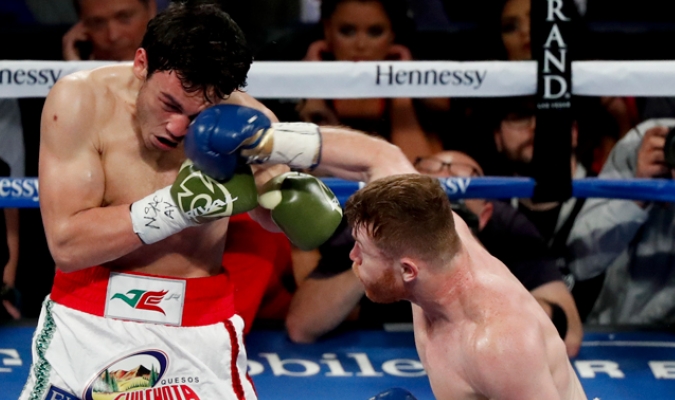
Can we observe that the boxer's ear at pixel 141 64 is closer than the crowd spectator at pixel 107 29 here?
Yes

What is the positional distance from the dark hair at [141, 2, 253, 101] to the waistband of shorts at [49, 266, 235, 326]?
44 cm

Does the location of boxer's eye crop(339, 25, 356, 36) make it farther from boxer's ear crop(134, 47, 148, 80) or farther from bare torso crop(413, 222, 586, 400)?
bare torso crop(413, 222, 586, 400)

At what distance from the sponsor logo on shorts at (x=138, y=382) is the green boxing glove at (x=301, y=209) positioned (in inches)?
15.1

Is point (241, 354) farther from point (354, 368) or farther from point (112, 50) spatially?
point (112, 50)

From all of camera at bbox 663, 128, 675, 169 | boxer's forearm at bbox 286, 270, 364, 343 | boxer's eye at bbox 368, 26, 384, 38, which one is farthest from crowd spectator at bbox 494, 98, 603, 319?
boxer's forearm at bbox 286, 270, 364, 343

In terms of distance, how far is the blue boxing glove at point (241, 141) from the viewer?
1.62 meters

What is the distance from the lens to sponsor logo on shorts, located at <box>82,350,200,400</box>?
70.6 inches

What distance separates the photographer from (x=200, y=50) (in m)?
1.70

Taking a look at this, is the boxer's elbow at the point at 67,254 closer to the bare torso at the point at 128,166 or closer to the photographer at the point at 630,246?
the bare torso at the point at 128,166

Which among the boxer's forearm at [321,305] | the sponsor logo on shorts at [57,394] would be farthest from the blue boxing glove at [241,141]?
the boxer's forearm at [321,305]

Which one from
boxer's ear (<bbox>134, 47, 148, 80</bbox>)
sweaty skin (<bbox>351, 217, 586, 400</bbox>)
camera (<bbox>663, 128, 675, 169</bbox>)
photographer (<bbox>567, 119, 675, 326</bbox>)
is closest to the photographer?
sweaty skin (<bbox>351, 217, 586, 400</bbox>)

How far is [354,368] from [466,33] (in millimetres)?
1189

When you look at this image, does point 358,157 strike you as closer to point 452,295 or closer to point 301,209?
point 301,209

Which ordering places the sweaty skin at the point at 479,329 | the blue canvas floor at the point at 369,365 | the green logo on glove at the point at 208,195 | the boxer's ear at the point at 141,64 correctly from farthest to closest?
1. the blue canvas floor at the point at 369,365
2. the boxer's ear at the point at 141,64
3. the green logo on glove at the point at 208,195
4. the sweaty skin at the point at 479,329
